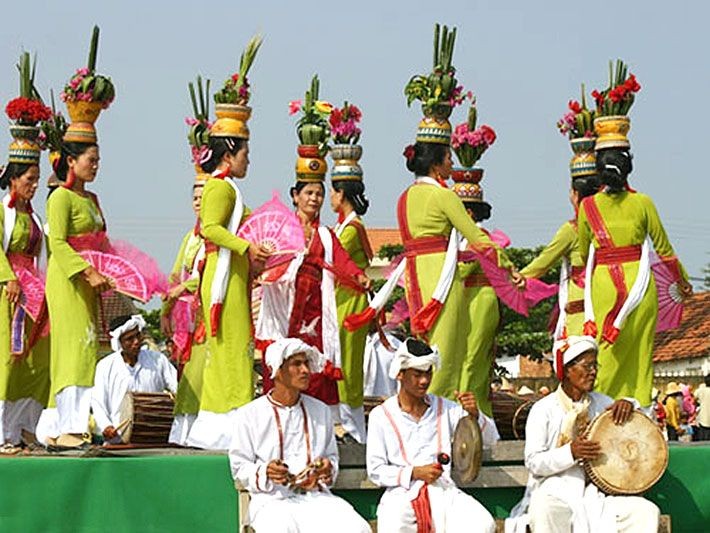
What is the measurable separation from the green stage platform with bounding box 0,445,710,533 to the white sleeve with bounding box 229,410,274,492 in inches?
31.2

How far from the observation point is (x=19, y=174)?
11602 millimetres

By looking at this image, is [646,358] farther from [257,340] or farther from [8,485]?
[8,485]

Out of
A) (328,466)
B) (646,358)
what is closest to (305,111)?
(646,358)

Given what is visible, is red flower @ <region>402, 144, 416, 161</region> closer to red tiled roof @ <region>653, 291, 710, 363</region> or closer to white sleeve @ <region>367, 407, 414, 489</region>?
white sleeve @ <region>367, 407, 414, 489</region>

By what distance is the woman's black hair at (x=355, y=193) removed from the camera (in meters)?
11.7

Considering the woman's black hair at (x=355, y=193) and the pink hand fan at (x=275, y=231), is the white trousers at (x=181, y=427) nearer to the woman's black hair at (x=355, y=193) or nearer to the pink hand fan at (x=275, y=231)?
the pink hand fan at (x=275, y=231)

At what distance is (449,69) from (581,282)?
1.80 metres

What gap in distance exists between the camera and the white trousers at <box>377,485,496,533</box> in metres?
8.42

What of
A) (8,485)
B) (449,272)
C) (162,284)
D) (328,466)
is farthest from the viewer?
(162,284)

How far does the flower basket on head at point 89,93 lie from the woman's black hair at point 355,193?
68.3 inches

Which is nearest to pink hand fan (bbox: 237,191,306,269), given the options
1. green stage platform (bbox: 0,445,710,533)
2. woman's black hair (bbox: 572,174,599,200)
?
green stage platform (bbox: 0,445,710,533)

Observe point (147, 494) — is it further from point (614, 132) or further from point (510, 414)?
point (614, 132)

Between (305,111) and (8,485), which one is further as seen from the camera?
(305,111)

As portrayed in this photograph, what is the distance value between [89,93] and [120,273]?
1.12 m
